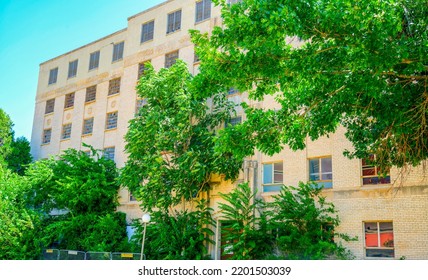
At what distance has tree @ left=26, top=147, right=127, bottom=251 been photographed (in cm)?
2298

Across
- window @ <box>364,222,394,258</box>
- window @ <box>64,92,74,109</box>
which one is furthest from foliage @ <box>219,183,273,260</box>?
window @ <box>64,92,74,109</box>

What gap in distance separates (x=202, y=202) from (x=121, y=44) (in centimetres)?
1442

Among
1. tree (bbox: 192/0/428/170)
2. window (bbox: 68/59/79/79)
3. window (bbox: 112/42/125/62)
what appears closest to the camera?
tree (bbox: 192/0/428/170)

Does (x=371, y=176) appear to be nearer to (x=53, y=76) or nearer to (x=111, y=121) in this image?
(x=111, y=121)

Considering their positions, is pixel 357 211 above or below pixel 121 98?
below

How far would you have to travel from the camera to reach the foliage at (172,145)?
20.3m

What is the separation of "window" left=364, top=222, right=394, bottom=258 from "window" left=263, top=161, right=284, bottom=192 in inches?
166

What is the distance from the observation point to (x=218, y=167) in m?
20.2

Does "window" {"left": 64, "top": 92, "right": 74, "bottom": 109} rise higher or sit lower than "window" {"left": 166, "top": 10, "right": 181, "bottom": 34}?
lower

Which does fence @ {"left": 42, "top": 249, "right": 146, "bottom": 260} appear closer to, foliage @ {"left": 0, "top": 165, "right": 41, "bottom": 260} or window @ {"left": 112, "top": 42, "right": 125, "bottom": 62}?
foliage @ {"left": 0, "top": 165, "right": 41, "bottom": 260}

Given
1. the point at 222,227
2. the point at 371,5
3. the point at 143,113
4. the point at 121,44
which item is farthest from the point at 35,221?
the point at 371,5

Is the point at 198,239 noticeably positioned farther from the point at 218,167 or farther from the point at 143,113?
the point at 143,113


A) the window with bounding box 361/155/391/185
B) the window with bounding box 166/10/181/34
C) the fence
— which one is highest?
the window with bounding box 166/10/181/34
